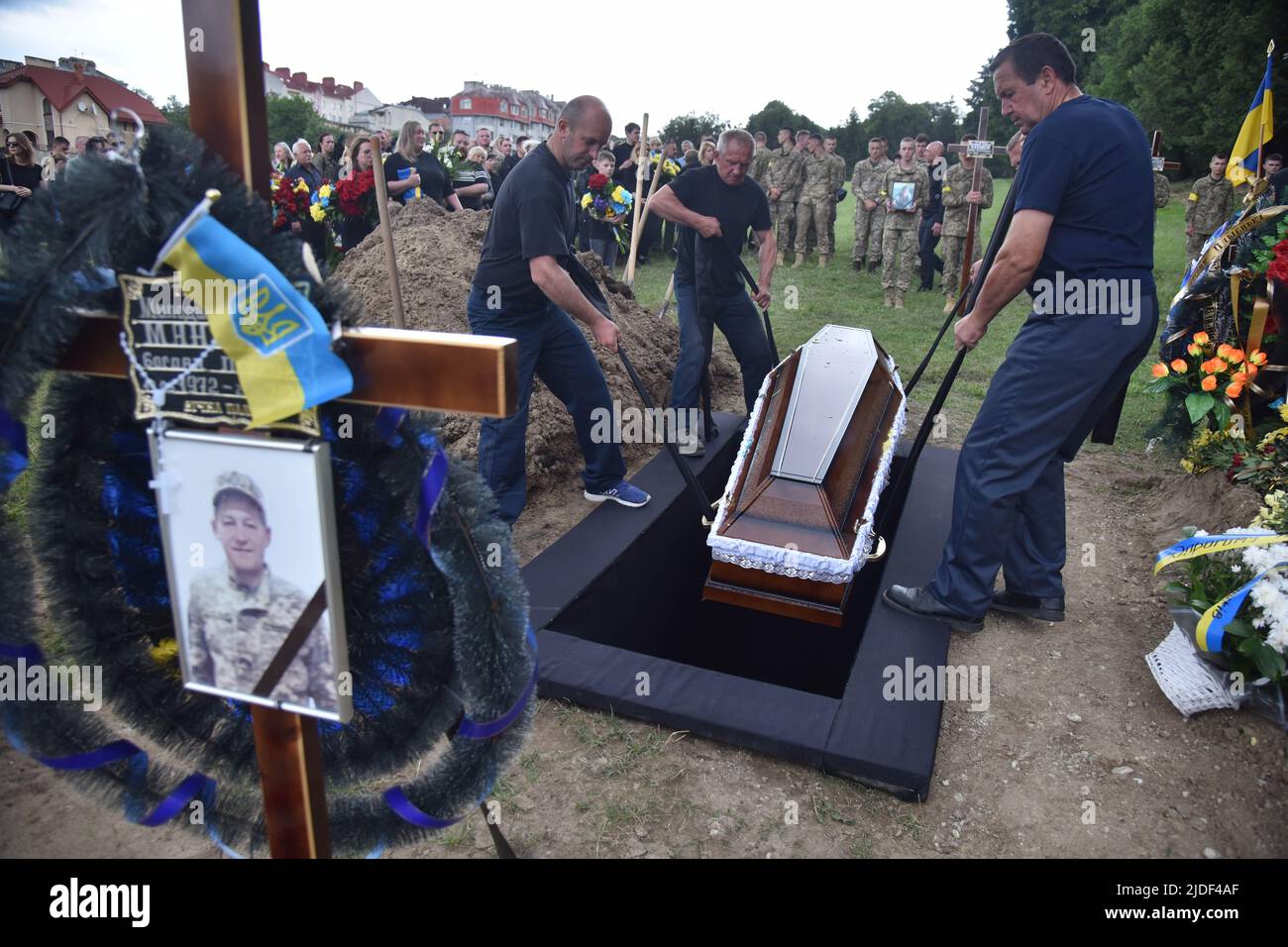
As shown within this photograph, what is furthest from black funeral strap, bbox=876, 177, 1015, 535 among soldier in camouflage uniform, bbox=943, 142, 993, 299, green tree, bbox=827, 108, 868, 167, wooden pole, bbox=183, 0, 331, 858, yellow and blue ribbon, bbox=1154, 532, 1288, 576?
green tree, bbox=827, 108, 868, 167

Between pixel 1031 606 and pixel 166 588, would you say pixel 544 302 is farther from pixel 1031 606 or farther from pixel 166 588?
pixel 1031 606

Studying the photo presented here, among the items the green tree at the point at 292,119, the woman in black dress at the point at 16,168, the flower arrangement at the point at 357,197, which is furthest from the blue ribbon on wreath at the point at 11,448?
the green tree at the point at 292,119

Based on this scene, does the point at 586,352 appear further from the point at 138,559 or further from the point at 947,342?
the point at 947,342

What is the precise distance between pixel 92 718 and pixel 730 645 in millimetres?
2878

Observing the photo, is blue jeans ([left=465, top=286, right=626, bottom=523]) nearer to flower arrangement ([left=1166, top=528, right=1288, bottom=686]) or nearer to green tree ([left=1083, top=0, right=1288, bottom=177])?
flower arrangement ([left=1166, top=528, right=1288, bottom=686])

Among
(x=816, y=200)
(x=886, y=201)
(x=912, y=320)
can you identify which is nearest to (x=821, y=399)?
(x=912, y=320)

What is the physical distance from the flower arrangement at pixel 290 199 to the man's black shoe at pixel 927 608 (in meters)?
7.49

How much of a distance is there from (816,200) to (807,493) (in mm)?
11455

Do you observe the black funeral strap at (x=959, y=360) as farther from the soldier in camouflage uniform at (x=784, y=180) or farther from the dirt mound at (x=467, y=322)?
the soldier in camouflage uniform at (x=784, y=180)

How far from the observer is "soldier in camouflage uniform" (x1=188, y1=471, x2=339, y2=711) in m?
1.38

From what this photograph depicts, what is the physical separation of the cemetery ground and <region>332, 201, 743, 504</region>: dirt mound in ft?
7.38

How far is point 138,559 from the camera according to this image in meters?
1.74

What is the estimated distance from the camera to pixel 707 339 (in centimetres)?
518

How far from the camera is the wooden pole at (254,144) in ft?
4.06
